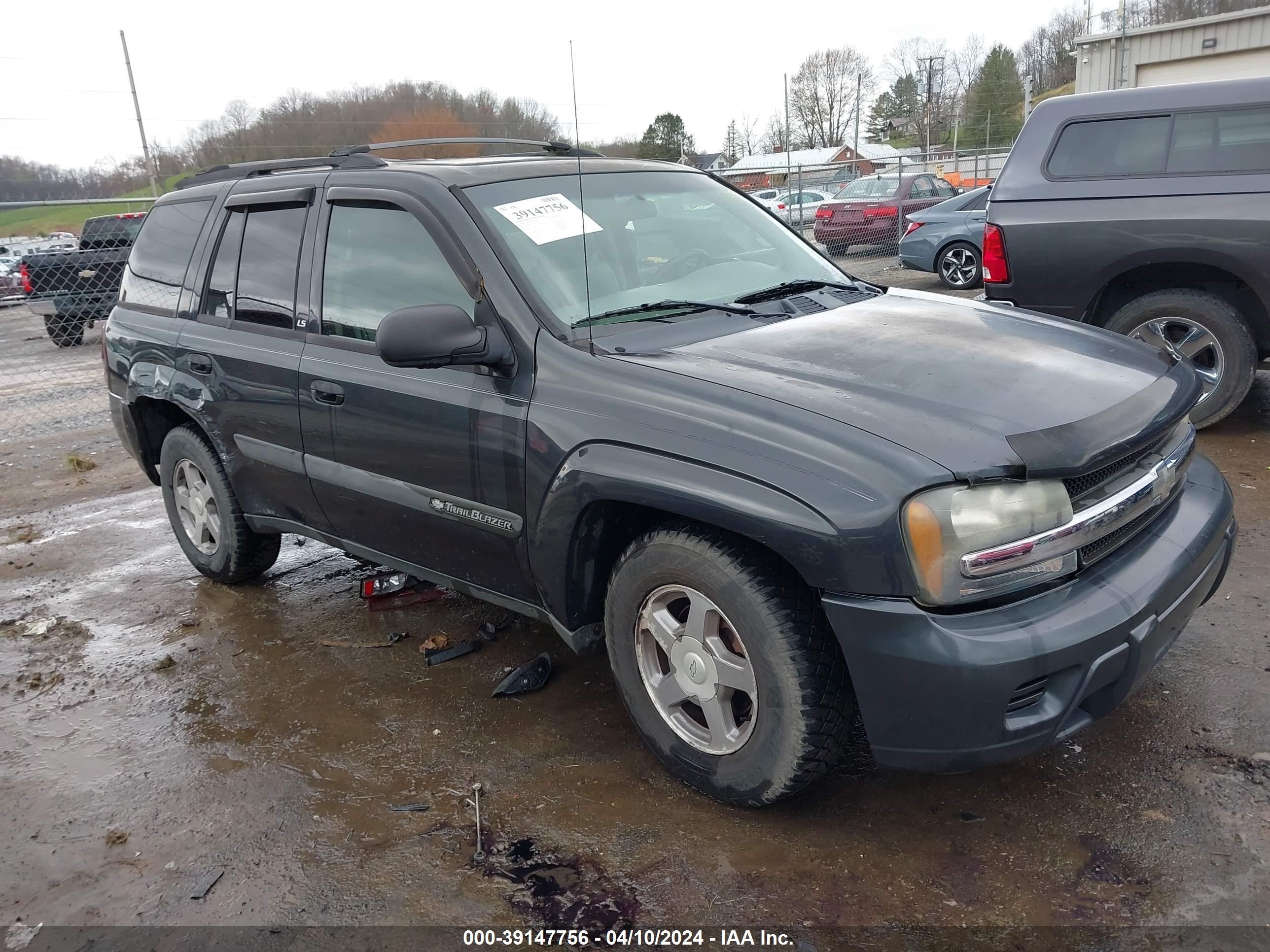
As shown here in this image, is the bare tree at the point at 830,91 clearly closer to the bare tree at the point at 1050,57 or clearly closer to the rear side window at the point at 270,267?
the bare tree at the point at 1050,57

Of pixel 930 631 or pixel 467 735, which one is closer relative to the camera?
pixel 930 631

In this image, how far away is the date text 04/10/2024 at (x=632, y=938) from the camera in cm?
232

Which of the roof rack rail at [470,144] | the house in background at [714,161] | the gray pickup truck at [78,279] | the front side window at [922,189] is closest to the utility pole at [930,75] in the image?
the house in background at [714,161]

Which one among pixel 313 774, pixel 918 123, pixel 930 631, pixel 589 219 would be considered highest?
pixel 918 123

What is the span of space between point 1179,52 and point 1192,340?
58.3ft

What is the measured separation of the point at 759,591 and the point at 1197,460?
5.49 ft

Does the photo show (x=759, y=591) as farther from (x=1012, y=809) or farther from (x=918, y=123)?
(x=918, y=123)

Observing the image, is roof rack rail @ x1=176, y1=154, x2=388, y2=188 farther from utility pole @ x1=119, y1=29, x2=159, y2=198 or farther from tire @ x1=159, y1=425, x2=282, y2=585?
utility pole @ x1=119, y1=29, x2=159, y2=198

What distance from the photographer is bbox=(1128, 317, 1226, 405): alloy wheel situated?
5.59 meters

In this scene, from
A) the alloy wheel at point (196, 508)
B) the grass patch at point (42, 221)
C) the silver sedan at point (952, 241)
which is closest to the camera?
the alloy wheel at point (196, 508)

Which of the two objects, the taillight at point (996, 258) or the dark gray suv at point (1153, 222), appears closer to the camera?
the dark gray suv at point (1153, 222)

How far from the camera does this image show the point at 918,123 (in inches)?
2963

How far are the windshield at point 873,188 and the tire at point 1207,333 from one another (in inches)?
515

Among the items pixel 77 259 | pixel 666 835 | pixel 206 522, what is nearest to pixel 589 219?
pixel 666 835
